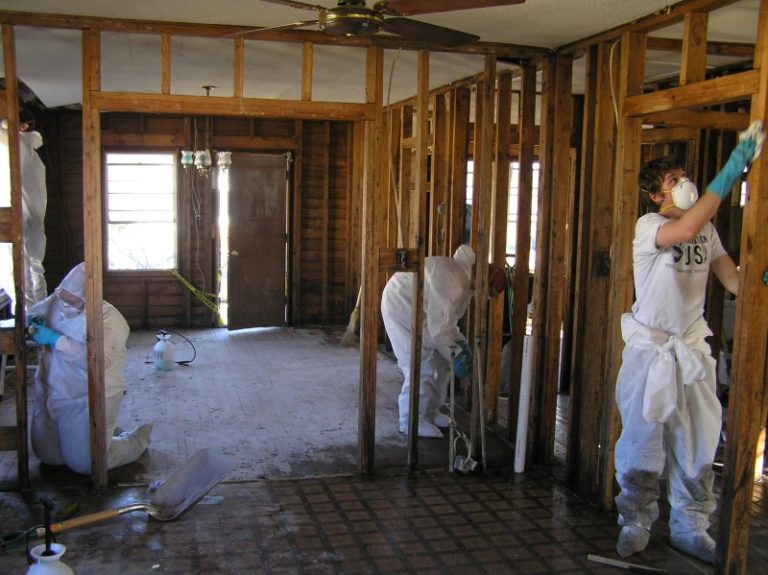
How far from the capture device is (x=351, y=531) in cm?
352

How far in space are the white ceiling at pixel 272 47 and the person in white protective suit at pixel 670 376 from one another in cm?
98

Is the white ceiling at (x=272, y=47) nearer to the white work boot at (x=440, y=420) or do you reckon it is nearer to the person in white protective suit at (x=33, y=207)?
the person in white protective suit at (x=33, y=207)

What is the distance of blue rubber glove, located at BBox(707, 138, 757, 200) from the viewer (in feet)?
9.05

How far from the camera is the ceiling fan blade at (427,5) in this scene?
2471 mm

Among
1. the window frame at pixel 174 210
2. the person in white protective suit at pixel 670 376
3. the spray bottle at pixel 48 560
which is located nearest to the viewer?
the spray bottle at pixel 48 560

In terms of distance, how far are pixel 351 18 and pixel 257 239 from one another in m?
6.58

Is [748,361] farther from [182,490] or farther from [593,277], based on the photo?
[182,490]

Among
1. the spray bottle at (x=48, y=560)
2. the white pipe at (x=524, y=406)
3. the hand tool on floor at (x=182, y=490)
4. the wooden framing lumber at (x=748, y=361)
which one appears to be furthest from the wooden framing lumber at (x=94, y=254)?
the wooden framing lumber at (x=748, y=361)

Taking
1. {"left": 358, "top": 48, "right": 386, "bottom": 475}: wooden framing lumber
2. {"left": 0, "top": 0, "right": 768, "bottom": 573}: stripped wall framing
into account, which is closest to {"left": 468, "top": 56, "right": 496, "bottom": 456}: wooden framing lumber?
{"left": 0, "top": 0, "right": 768, "bottom": 573}: stripped wall framing

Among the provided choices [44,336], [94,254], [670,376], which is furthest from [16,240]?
[670,376]

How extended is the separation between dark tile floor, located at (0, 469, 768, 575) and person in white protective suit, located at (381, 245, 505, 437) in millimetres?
856

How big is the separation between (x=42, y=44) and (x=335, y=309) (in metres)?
5.31

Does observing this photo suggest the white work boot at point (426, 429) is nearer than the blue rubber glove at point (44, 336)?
No

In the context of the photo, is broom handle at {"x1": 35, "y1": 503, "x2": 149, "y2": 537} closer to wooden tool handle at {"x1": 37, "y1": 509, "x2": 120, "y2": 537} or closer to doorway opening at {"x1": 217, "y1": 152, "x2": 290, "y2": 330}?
wooden tool handle at {"x1": 37, "y1": 509, "x2": 120, "y2": 537}
